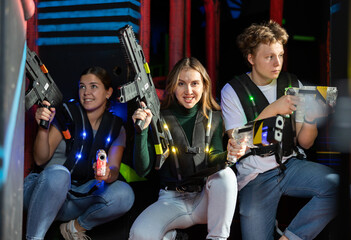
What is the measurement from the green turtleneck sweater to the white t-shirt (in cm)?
11

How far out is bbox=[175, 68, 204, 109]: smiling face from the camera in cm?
249

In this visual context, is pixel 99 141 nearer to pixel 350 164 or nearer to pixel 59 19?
pixel 59 19

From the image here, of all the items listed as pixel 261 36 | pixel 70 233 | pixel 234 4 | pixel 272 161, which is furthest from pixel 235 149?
pixel 234 4

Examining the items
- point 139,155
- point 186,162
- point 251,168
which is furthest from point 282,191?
point 139,155

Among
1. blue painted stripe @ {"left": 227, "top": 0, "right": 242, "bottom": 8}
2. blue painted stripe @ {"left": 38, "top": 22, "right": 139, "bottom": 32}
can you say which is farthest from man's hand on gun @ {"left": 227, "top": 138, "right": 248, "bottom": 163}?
blue painted stripe @ {"left": 227, "top": 0, "right": 242, "bottom": 8}

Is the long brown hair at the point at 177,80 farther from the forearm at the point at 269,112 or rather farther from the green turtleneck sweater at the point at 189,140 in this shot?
the forearm at the point at 269,112

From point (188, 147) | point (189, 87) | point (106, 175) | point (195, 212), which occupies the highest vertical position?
point (189, 87)

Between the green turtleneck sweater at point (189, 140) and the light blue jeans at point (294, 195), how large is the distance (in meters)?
0.28

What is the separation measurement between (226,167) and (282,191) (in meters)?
0.40

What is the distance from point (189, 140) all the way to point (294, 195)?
72cm

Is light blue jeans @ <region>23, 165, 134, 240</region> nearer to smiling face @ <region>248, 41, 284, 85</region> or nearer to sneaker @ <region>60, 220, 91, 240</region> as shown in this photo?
sneaker @ <region>60, 220, 91, 240</region>

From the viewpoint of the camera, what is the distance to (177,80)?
8.23 feet

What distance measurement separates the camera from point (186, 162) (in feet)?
Answer: 7.95

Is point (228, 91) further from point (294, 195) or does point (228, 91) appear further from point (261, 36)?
point (294, 195)
